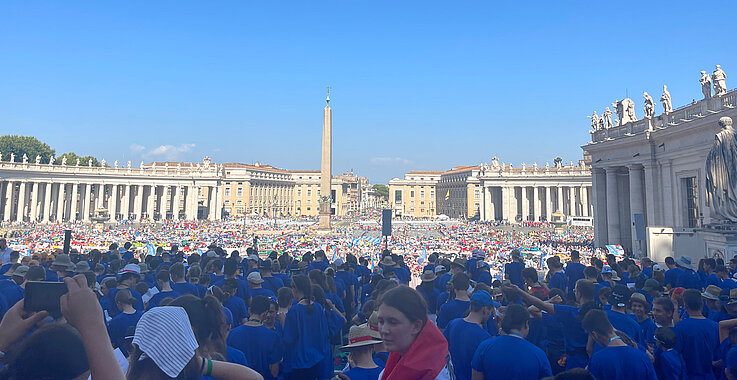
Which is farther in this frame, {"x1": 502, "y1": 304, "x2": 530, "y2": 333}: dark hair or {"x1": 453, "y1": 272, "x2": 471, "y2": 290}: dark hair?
{"x1": 453, "y1": 272, "x2": 471, "y2": 290}: dark hair

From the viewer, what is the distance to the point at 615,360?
391 centimetres

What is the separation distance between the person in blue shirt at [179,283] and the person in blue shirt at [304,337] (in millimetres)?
2680

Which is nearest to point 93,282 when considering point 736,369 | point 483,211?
point 736,369

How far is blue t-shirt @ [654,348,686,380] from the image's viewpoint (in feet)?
15.6

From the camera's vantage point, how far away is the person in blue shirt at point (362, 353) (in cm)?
381

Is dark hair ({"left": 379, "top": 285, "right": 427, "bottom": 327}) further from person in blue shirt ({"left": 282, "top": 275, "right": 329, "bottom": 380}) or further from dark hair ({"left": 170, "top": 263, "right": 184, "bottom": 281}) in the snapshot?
dark hair ({"left": 170, "top": 263, "right": 184, "bottom": 281})

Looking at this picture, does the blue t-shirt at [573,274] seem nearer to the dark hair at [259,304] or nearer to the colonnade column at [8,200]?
the dark hair at [259,304]

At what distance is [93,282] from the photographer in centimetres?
726

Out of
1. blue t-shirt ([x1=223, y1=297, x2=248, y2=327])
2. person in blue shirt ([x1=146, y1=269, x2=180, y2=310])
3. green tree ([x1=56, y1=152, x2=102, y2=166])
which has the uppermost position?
green tree ([x1=56, y1=152, x2=102, y2=166])

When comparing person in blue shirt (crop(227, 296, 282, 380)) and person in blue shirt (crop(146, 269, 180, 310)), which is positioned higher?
person in blue shirt (crop(146, 269, 180, 310))

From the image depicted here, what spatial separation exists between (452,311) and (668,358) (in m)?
2.68

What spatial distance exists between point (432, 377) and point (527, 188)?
95.7m

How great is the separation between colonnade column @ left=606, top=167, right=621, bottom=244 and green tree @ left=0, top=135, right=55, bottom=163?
101 m

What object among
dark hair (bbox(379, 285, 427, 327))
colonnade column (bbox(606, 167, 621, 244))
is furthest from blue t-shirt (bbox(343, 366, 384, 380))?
colonnade column (bbox(606, 167, 621, 244))
